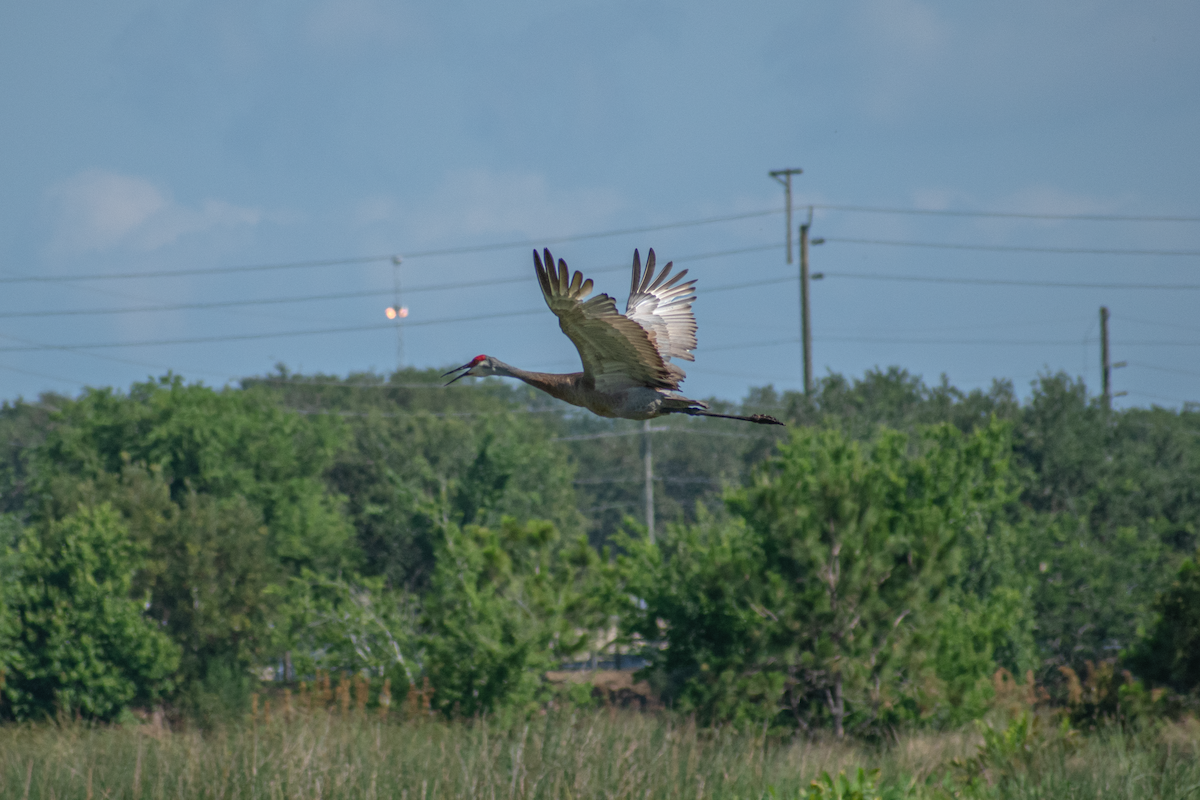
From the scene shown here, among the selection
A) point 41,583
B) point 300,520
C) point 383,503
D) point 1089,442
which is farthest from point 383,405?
point 1089,442

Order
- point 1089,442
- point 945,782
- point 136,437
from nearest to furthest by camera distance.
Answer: point 945,782, point 1089,442, point 136,437

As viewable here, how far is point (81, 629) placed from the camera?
30.1m

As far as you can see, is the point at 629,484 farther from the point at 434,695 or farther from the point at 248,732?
the point at 248,732

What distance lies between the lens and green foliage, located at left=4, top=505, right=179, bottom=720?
29.6 meters

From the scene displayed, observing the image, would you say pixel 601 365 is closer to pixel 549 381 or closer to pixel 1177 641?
pixel 549 381

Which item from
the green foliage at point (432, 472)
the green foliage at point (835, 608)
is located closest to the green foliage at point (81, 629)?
the green foliage at point (432, 472)

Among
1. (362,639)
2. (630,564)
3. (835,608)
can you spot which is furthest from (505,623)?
(835,608)

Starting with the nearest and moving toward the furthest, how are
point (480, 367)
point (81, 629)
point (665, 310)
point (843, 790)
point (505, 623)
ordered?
point (480, 367)
point (665, 310)
point (843, 790)
point (505, 623)
point (81, 629)

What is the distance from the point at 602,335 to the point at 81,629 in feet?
95.3

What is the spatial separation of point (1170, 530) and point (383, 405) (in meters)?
43.2

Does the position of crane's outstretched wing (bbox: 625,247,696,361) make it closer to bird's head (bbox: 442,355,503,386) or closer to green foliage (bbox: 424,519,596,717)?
bird's head (bbox: 442,355,503,386)

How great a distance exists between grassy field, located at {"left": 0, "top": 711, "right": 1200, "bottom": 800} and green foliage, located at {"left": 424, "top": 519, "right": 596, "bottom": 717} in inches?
280

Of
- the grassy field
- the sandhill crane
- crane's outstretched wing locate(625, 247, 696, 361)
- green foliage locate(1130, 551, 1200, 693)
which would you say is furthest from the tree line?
the sandhill crane

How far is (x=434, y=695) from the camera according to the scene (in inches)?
810
